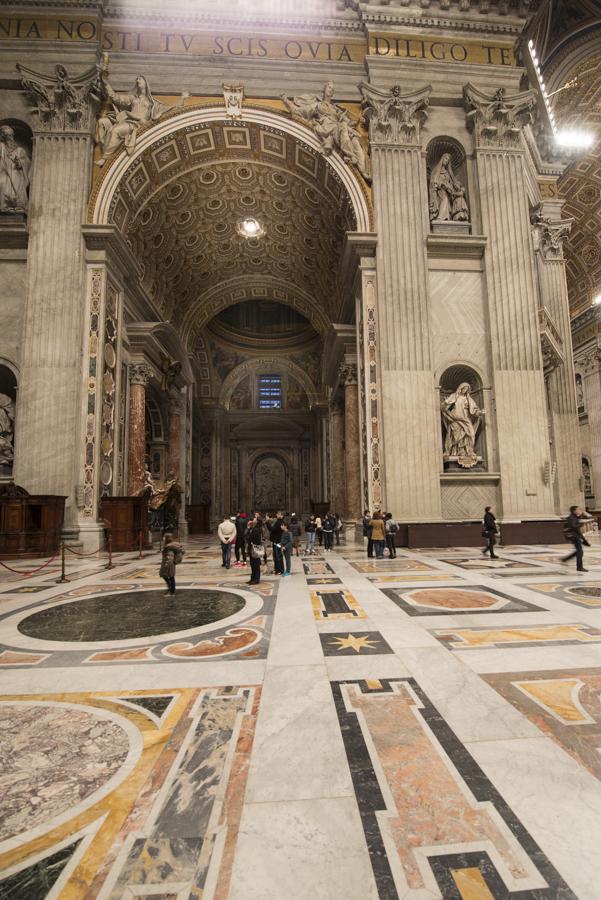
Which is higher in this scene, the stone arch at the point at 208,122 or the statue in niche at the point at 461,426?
the stone arch at the point at 208,122

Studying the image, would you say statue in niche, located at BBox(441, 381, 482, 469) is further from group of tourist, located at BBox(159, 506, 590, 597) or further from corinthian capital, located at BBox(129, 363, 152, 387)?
corinthian capital, located at BBox(129, 363, 152, 387)

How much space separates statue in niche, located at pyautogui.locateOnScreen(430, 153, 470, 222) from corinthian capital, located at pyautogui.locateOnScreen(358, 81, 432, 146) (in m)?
1.13

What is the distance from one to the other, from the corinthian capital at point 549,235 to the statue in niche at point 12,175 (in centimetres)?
1665

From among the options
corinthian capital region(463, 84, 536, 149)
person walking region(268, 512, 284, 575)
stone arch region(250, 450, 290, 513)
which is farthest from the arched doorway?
person walking region(268, 512, 284, 575)

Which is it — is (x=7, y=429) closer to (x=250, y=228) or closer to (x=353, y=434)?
(x=353, y=434)

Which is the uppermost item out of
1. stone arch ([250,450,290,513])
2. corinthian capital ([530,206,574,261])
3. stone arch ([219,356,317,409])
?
corinthian capital ([530,206,574,261])

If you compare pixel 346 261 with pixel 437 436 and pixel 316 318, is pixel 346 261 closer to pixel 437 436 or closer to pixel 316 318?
pixel 437 436

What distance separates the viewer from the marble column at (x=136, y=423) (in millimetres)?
14453

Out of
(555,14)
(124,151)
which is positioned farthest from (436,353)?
(555,14)

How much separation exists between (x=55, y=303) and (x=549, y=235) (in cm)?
1691

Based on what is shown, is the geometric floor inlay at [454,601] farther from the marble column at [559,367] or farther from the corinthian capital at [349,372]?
the marble column at [559,367]

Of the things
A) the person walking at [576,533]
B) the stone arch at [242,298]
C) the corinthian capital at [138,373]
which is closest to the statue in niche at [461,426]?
the person walking at [576,533]

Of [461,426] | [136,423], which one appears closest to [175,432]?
[136,423]

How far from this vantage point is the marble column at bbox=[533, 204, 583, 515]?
14.5 metres
